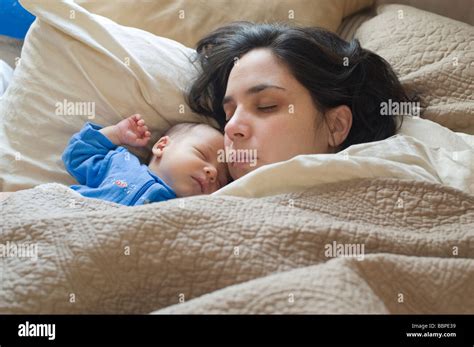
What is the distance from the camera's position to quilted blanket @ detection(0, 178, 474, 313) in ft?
2.73

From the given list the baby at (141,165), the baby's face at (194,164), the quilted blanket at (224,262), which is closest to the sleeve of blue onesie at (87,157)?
the baby at (141,165)

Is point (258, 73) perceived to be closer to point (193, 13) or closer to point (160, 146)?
point (160, 146)

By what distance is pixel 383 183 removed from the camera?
3.59ft

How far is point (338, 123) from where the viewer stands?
1370 millimetres

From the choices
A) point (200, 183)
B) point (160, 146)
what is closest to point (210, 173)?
point (200, 183)

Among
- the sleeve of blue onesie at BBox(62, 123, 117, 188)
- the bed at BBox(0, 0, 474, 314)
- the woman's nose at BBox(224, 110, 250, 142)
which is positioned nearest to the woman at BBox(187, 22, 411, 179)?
the woman's nose at BBox(224, 110, 250, 142)

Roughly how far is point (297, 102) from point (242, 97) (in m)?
0.11

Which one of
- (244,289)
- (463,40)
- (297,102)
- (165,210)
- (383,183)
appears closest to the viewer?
(244,289)

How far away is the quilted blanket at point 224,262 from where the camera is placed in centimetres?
83

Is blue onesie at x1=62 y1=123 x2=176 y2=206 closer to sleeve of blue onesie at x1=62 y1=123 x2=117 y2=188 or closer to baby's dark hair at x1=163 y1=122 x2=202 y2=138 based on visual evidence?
sleeve of blue onesie at x1=62 y1=123 x2=117 y2=188

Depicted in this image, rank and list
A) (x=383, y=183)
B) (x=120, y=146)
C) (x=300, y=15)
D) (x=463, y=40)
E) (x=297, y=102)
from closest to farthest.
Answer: (x=383, y=183) < (x=297, y=102) < (x=120, y=146) < (x=463, y=40) < (x=300, y=15)

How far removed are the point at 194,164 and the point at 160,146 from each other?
12 cm

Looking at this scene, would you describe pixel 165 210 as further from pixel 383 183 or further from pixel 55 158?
pixel 55 158
